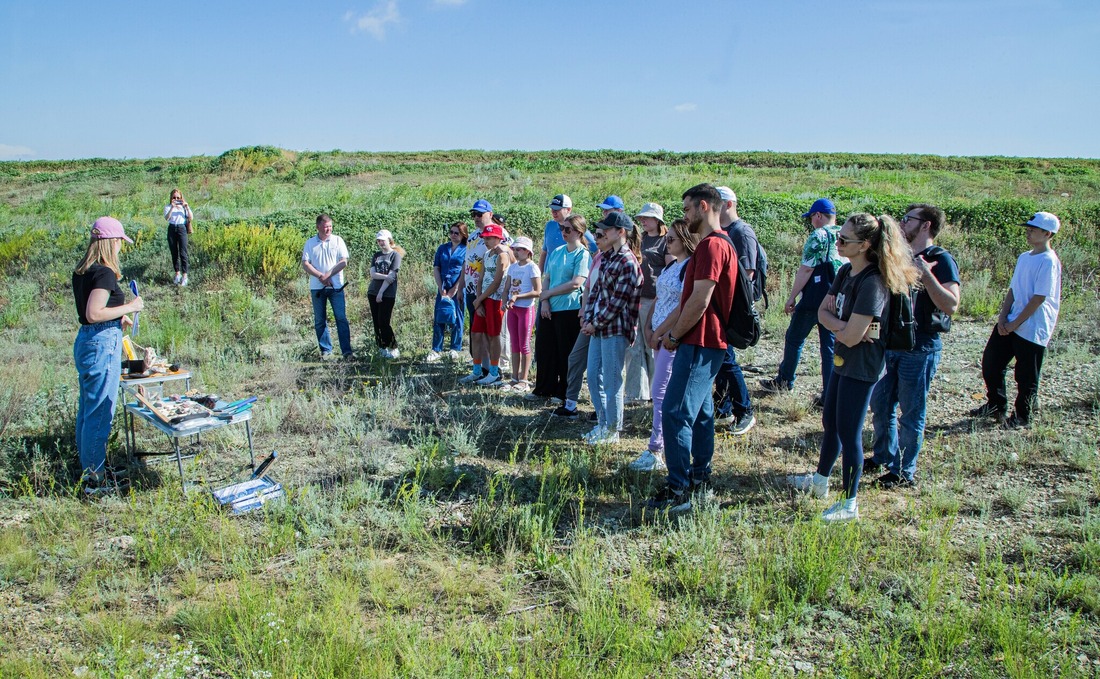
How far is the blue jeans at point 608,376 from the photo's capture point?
5578mm

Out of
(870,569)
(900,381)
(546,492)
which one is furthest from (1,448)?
(900,381)

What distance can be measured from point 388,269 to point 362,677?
646cm

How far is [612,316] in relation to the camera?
5.48 metres

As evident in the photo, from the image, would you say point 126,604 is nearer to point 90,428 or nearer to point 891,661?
point 90,428

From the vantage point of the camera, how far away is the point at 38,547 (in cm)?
420

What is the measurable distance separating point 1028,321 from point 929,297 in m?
1.49

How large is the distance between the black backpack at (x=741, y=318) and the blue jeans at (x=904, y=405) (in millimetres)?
1174

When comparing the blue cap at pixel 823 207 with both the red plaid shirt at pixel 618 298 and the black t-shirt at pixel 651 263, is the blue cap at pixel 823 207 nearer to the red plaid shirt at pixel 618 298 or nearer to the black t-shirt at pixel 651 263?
the black t-shirt at pixel 651 263

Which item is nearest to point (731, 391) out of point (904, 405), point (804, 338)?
point (804, 338)

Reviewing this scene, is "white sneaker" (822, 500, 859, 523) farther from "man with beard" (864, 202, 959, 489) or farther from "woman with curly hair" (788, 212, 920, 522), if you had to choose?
"man with beard" (864, 202, 959, 489)

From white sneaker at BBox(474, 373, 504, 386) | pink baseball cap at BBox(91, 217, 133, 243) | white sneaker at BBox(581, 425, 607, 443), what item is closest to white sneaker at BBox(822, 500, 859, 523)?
white sneaker at BBox(581, 425, 607, 443)

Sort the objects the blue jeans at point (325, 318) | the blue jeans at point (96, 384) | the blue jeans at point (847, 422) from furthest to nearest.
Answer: the blue jeans at point (325, 318) → the blue jeans at point (96, 384) → the blue jeans at point (847, 422)

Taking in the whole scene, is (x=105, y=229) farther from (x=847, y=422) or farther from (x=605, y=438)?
(x=847, y=422)

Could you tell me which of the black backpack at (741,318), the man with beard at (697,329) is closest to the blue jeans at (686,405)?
the man with beard at (697,329)
